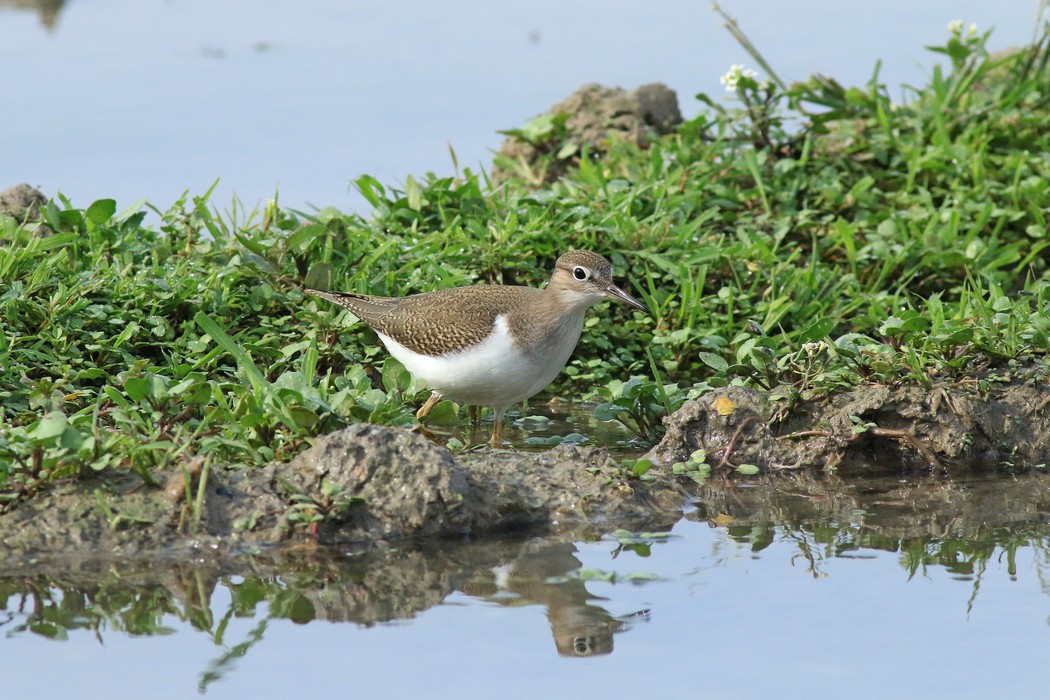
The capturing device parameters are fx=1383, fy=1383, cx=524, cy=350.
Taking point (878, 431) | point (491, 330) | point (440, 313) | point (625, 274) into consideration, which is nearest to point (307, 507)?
point (491, 330)

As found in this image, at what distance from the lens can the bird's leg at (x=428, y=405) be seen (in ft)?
22.9

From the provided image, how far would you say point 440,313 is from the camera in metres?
7.37

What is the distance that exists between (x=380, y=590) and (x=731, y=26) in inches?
267

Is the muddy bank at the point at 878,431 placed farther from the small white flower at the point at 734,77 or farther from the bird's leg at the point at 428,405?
the small white flower at the point at 734,77

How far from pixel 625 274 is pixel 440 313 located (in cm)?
173

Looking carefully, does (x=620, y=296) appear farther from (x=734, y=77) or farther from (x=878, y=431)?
(x=734, y=77)

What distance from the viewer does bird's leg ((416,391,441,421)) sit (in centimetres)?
697

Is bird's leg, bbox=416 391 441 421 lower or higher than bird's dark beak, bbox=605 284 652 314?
lower

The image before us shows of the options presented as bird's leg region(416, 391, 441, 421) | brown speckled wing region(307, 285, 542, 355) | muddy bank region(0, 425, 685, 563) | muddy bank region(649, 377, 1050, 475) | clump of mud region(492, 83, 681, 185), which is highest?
clump of mud region(492, 83, 681, 185)

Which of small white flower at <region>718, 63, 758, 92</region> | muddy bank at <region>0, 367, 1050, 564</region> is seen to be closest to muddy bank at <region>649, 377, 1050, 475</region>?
muddy bank at <region>0, 367, 1050, 564</region>

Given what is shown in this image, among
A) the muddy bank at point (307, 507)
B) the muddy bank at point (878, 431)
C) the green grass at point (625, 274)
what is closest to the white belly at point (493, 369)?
the green grass at point (625, 274)

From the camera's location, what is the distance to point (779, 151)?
33.8 feet

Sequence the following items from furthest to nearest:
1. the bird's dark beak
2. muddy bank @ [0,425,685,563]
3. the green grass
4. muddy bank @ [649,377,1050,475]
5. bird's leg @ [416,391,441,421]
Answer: the bird's dark beak → bird's leg @ [416,391,441,421] → muddy bank @ [649,377,1050,475] → the green grass → muddy bank @ [0,425,685,563]

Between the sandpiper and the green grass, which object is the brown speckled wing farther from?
the green grass
